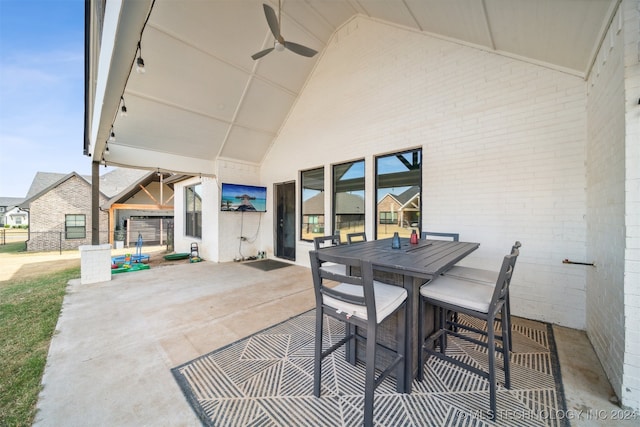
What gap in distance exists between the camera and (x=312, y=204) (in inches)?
231

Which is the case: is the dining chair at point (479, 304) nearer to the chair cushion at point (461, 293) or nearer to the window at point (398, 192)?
the chair cushion at point (461, 293)

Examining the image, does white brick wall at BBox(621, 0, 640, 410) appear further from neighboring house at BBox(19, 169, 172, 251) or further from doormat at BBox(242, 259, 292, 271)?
neighboring house at BBox(19, 169, 172, 251)

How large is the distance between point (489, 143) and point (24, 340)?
600 centimetres

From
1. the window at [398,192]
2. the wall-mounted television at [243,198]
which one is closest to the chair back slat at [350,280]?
the window at [398,192]

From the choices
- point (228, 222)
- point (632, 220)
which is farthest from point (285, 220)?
point (632, 220)

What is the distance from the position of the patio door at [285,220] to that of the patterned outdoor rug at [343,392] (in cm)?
425

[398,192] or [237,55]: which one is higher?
[237,55]

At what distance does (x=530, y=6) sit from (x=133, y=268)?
827 cm

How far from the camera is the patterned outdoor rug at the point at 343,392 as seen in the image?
4.82ft

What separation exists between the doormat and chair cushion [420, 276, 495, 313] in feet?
14.5

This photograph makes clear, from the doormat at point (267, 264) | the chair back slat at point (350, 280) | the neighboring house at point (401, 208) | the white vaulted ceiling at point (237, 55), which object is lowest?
the doormat at point (267, 264)

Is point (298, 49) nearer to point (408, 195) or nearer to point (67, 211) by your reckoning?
point (408, 195)

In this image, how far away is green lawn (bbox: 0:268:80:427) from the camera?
1.55 m

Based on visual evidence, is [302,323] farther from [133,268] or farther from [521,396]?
[133,268]
